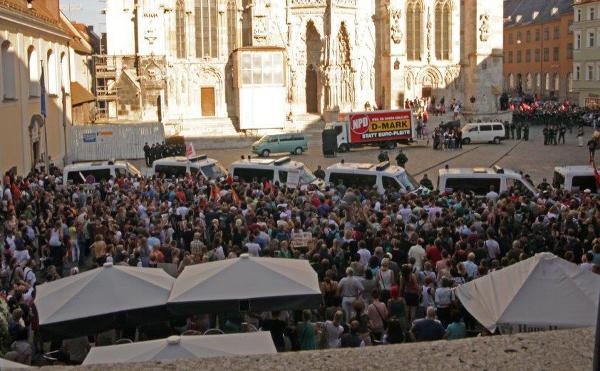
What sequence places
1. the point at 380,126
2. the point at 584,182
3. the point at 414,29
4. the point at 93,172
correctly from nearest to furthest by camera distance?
1. the point at 584,182
2. the point at 93,172
3. the point at 380,126
4. the point at 414,29

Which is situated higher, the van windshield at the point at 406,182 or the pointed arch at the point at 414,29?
the pointed arch at the point at 414,29

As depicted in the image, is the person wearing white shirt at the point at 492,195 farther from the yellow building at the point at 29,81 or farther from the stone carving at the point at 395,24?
the stone carving at the point at 395,24

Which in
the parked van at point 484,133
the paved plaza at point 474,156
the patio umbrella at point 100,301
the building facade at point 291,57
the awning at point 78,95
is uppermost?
the building facade at point 291,57

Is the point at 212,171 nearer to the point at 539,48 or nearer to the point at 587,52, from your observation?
the point at 587,52

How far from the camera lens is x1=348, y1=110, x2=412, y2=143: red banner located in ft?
137

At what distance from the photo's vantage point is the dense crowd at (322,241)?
36.1ft

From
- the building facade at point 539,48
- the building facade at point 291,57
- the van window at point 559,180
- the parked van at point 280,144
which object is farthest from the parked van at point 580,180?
the building facade at point 539,48

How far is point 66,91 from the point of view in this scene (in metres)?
37.5

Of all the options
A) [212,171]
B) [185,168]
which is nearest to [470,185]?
[212,171]

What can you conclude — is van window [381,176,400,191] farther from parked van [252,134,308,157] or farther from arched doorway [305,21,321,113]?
arched doorway [305,21,321,113]

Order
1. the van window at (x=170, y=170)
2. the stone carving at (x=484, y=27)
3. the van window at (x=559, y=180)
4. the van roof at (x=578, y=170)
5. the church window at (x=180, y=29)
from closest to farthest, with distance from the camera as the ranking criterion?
1. the van roof at (x=578, y=170)
2. the van window at (x=559, y=180)
3. the van window at (x=170, y=170)
4. the church window at (x=180, y=29)
5. the stone carving at (x=484, y=27)

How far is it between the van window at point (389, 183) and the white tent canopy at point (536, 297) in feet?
39.9

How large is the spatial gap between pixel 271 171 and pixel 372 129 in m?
17.6

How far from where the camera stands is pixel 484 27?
177 ft
